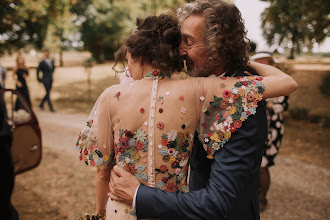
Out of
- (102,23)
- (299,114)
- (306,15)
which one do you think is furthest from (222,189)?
(102,23)

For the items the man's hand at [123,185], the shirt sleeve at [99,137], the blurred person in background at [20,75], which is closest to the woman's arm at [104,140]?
the shirt sleeve at [99,137]

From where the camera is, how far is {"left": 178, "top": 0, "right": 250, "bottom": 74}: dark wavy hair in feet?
4.52

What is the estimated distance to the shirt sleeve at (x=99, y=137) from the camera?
1.49 meters

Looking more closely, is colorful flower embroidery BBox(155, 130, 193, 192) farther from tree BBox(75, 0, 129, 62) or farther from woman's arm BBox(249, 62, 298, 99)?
tree BBox(75, 0, 129, 62)

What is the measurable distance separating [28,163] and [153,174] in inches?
131

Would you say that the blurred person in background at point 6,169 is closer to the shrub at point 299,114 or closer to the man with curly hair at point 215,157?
the man with curly hair at point 215,157

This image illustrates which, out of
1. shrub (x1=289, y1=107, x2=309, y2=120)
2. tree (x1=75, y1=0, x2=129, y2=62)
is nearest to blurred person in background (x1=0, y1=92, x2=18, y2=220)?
shrub (x1=289, y1=107, x2=309, y2=120)

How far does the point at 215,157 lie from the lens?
1.33 metres

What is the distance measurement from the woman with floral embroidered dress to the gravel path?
3055mm

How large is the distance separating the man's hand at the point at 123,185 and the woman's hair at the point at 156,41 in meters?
0.61

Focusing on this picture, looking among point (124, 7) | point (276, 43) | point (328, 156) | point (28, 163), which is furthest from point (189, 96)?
point (276, 43)

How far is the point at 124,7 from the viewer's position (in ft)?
90.8

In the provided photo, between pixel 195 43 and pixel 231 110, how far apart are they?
426 mm

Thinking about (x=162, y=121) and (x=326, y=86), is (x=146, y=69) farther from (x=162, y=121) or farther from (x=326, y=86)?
(x=326, y=86)
